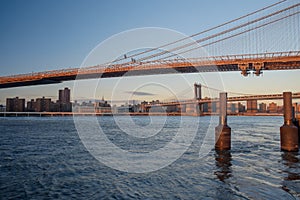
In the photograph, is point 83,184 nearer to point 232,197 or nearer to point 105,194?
point 105,194

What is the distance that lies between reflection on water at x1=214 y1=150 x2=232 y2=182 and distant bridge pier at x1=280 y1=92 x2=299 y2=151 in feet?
7.59

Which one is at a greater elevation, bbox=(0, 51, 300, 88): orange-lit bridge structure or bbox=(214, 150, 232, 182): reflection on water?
bbox=(0, 51, 300, 88): orange-lit bridge structure

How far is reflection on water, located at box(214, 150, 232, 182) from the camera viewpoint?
7.41 metres

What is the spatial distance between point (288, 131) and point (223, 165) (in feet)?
12.6

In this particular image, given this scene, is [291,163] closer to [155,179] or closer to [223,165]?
[223,165]

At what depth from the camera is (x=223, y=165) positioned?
8.73m

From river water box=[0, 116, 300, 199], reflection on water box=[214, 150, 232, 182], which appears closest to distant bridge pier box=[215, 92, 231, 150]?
reflection on water box=[214, 150, 232, 182]

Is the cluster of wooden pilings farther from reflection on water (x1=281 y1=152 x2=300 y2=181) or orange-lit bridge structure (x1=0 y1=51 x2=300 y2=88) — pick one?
orange-lit bridge structure (x1=0 y1=51 x2=300 y2=88)

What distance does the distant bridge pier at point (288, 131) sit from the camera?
10961mm

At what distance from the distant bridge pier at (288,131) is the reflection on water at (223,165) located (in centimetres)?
231

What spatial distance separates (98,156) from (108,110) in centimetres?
8063

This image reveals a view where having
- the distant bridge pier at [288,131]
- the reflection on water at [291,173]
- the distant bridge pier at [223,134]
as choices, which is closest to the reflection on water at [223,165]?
the distant bridge pier at [223,134]

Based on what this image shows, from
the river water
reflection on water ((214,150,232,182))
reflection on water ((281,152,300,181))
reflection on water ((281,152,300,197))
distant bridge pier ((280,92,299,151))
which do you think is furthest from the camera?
distant bridge pier ((280,92,299,151))

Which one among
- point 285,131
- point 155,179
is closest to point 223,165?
point 155,179
